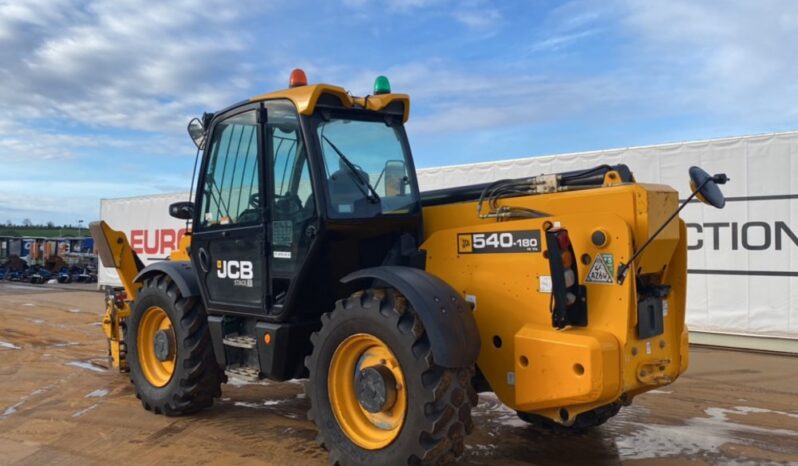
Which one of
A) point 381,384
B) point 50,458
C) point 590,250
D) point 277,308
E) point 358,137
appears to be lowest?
point 50,458

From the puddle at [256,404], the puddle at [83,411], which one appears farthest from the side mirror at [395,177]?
the puddle at [83,411]

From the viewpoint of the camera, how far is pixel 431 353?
12.3 ft

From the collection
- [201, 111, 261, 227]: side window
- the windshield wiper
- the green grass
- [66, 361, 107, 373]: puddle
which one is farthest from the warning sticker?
the green grass

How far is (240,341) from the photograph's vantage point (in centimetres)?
520

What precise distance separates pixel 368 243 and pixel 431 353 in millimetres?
1338

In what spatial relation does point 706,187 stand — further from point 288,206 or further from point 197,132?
point 197,132

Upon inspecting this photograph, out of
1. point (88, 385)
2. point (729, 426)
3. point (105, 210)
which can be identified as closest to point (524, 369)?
point (729, 426)

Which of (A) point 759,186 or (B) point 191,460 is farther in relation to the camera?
(A) point 759,186

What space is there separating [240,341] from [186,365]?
749 mm

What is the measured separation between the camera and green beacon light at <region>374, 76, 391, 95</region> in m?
5.21

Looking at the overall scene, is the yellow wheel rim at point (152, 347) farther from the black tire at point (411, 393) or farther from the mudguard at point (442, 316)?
the mudguard at point (442, 316)

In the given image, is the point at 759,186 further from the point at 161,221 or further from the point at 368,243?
the point at 161,221

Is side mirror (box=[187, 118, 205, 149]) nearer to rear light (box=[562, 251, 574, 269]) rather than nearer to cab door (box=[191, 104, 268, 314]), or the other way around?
cab door (box=[191, 104, 268, 314])

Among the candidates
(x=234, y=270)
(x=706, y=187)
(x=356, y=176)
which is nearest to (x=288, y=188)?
(x=356, y=176)
